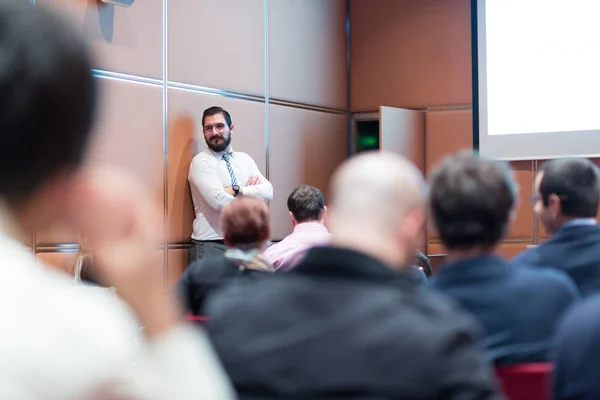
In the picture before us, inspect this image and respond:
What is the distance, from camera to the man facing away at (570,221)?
8.55 feet

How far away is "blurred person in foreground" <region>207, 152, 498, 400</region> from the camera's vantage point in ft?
4.05

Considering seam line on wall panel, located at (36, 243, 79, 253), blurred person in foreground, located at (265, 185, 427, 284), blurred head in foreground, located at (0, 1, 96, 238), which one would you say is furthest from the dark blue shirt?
seam line on wall panel, located at (36, 243, 79, 253)

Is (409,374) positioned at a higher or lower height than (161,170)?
lower

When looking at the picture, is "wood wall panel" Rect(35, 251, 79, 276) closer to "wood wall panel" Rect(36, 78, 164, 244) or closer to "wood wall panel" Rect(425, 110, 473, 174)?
"wood wall panel" Rect(36, 78, 164, 244)

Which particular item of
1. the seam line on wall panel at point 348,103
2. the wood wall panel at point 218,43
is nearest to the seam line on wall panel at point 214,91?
the wood wall panel at point 218,43

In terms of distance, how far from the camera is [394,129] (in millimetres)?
7535

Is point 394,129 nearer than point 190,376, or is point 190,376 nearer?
point 190,376

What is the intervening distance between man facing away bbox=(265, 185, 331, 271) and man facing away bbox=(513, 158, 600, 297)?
4.76 ft

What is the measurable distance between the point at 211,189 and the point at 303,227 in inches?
60.7

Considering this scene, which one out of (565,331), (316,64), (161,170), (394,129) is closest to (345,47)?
(316,64)

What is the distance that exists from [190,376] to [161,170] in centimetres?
530

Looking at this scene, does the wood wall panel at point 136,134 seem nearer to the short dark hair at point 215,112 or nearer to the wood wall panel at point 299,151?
the short dark hair at point 215,112

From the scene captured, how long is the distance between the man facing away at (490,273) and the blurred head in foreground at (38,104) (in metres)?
1.49

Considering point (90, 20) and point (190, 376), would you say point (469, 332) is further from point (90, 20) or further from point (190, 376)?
point (90, 20)
